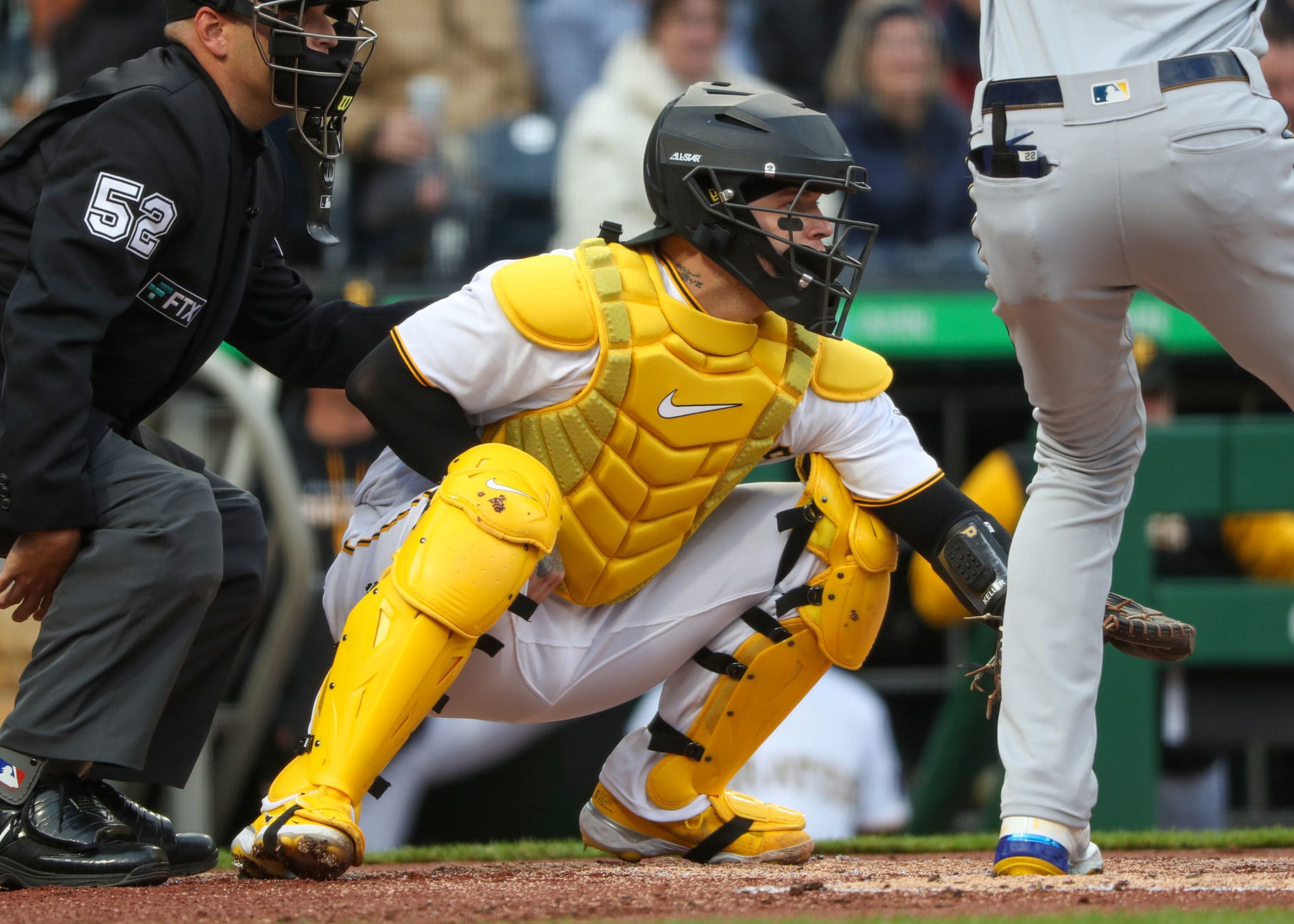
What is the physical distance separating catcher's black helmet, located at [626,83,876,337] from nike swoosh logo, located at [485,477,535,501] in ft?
1.97

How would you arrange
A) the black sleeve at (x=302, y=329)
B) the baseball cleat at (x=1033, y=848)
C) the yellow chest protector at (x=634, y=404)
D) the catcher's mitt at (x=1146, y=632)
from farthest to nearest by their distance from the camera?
the black sleeve at (x=302, y=329) < the yellow chest protector at (x=634, y=404) < the catcher's mitt at (x=1146, y=632) < the baseball cleat at (x=1033, y=848)

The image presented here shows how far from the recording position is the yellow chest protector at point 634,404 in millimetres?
2898

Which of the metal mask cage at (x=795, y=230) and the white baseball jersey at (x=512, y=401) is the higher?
the metal mask cage at (x=795, y=230)

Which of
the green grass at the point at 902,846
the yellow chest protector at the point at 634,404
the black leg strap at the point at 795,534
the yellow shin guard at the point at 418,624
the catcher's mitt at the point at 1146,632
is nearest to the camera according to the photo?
the yellow shin guard at the point at 418,624

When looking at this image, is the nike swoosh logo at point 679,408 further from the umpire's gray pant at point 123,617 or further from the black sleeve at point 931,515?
the umpire's gray pant at point 123,617

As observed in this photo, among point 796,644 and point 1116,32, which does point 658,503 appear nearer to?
Result: point 796,644

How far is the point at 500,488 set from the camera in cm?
270

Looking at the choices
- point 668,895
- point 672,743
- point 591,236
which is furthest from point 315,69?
point 591,236

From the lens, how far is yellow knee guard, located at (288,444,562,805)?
8.61 feet

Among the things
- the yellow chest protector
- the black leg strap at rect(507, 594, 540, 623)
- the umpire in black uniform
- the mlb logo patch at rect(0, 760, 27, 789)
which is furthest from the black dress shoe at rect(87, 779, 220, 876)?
the yellow chest protector

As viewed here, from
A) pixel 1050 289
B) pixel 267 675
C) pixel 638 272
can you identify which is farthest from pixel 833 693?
pixel 1050 289

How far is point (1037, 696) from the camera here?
8.45 feet

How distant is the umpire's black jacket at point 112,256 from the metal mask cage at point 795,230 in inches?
33.4

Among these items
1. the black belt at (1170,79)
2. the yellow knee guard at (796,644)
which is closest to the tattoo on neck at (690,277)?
the yellow knee guard at (796,644)
